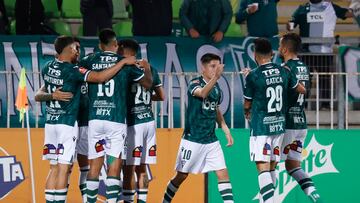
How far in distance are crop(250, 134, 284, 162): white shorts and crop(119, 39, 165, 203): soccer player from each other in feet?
4.64

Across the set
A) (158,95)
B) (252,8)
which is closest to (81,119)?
(158,95)

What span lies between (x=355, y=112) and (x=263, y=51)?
3.49 metres

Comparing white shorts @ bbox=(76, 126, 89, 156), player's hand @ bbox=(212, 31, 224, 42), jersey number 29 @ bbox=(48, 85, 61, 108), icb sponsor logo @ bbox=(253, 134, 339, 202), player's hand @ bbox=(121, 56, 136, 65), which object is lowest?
icb sponsor logo @ bbox=(253, 134, 339, 202)

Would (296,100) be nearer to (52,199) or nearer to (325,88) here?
(325,88)

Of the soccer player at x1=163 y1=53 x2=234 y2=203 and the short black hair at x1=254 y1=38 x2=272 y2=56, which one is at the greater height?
the short black hair at x1=254 y1=38 x2=272 y2=56

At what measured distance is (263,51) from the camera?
1861cm

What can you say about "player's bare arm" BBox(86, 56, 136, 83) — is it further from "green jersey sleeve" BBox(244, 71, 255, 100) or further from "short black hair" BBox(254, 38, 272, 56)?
"short black hair" BBox(254, 38, 272, 56)

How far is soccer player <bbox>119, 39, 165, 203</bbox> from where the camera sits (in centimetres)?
1852

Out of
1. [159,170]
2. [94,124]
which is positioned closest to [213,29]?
[159,170]

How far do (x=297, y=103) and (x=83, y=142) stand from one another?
3141 mm

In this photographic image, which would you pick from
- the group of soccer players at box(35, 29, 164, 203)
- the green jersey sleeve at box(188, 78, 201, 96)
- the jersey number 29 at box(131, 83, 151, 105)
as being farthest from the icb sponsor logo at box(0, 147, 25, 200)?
the green jersey sleeve at box(188, 78, 201, 96)

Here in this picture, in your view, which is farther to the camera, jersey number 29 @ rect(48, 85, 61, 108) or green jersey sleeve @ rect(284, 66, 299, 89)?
green jersey sleeve @ rect(284, 66, 299, 89)

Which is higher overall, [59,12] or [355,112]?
[59,12]

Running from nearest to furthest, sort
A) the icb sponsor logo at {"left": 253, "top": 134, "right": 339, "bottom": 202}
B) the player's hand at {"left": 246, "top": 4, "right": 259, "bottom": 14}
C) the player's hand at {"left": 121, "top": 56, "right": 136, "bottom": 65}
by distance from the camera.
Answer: the player's hand at {"left": 121, "top": 56, "right": 136, "bottom": 65}, the icb sponsor logo at {"left": 253, "top": 134, "right": 339, "bottom": 202}, the player's hand at {"left": 246, "top": 4, "right": 259, "bottom": 14}
